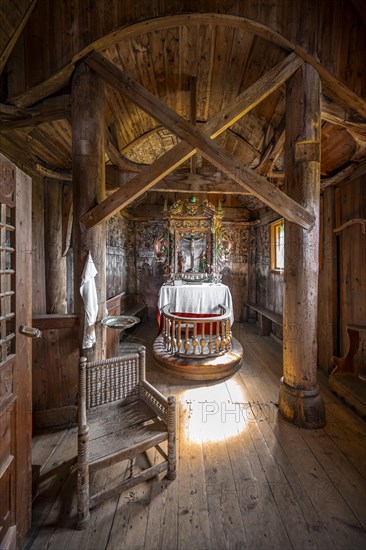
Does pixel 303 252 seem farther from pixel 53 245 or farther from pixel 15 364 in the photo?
pixel 53 245

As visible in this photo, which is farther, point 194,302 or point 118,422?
point 194,302

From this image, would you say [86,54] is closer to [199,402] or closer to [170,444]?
[170,444]

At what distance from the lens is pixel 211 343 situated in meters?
3.63

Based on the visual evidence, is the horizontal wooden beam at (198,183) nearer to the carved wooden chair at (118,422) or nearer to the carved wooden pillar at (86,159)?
the carved wooden pillar at (86,159)

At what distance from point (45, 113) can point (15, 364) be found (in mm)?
2358

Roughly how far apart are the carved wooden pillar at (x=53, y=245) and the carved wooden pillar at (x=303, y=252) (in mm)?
3104

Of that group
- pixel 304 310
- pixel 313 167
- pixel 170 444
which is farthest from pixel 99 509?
pixel 313 167

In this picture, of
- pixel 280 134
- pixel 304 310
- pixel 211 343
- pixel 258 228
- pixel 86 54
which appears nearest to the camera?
pixel 86 54

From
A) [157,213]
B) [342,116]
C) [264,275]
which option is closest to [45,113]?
[342,116]

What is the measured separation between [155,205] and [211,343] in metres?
4.39

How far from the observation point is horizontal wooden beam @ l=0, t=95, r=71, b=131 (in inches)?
93.0

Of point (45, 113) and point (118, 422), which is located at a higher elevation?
point (45, 113)

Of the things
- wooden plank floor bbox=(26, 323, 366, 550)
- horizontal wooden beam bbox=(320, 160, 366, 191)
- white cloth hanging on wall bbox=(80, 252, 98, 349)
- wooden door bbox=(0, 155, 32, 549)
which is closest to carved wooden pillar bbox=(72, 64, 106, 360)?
white cloth hanging on wall bbox=(80, 252, 98, 349)

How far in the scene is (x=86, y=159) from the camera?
7.59ft
